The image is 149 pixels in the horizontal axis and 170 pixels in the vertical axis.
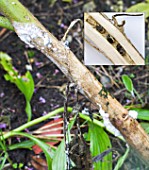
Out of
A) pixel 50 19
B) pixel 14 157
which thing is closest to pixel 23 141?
pixel 14 157

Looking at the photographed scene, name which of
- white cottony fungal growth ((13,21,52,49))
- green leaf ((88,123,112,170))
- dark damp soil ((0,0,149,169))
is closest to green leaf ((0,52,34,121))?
dark damp soil ((0,0,149,169))

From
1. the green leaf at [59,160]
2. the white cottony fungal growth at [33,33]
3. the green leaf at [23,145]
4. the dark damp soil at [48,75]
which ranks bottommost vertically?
the green leaf at [23,145]

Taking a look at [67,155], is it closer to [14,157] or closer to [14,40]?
[14,157]

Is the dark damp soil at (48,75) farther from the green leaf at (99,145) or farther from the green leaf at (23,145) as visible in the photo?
the green leaf at (99,145)

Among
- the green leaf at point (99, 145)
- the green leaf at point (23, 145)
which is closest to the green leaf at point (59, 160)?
the green leaf at point (99, 145)

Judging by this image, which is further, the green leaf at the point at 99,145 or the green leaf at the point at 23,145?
the green leaf at the point at 23,145

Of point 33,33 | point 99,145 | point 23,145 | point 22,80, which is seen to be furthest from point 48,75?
point 33,33

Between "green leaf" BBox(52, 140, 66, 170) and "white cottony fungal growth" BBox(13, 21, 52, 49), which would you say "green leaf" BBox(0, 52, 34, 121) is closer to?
"green leaf" BBox(52, 140, 66, 170)
